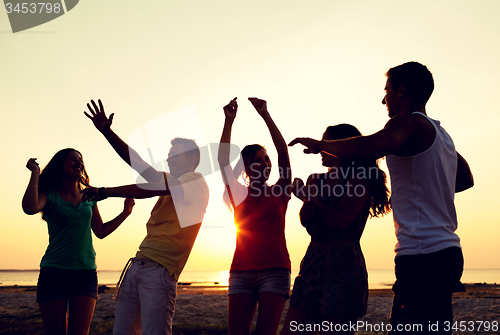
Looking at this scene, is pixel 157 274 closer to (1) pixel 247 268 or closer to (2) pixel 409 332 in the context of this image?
(1) pixel 247 268

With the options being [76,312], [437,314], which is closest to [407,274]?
[437,314]

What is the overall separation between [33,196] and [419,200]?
4.11 meters

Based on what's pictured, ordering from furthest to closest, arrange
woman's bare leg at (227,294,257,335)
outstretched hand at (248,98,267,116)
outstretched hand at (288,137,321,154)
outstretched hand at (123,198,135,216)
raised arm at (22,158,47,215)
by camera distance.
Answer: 1. outstretched hand at (123,198,135,216)
2. raised arm at (22,158,47,215)
3. outstretched hand at (248,98,267,116)
4. woman's bare leg at (227,294,257,335)
5. outstretched hand at (288,137,321,154)

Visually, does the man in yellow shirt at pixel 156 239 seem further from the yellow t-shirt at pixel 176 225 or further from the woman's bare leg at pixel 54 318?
the woman's bare leg at pixel 54 318

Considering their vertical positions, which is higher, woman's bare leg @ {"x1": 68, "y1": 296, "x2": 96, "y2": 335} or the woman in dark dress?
the woman in dark dress

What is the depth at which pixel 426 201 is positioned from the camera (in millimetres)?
2383

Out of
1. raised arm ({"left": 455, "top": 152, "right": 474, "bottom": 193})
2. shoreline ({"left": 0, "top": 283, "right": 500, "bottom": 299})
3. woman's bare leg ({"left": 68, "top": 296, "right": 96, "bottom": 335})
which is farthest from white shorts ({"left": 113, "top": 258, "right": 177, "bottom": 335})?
shoreline ({"left": 0, "top": 283, "right": 500, "bottom": 299})

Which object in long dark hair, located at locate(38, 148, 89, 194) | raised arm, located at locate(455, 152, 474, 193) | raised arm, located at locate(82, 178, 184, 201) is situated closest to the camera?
raised arm, located at locate(455, 152, 474, 193)

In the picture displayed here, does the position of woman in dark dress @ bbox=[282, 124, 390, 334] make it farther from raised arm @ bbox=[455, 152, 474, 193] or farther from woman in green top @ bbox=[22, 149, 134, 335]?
woman in green top @ bbox=[22, 149, 134, 335]

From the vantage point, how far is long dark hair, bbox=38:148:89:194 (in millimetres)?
4484

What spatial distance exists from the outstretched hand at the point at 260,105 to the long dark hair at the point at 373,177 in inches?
37.1

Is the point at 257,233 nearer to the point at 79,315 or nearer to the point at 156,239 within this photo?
the point at 156,239

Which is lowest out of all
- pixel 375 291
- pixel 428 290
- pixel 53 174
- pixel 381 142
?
pixel 375 291

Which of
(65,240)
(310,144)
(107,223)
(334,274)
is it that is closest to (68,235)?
(65,240)
